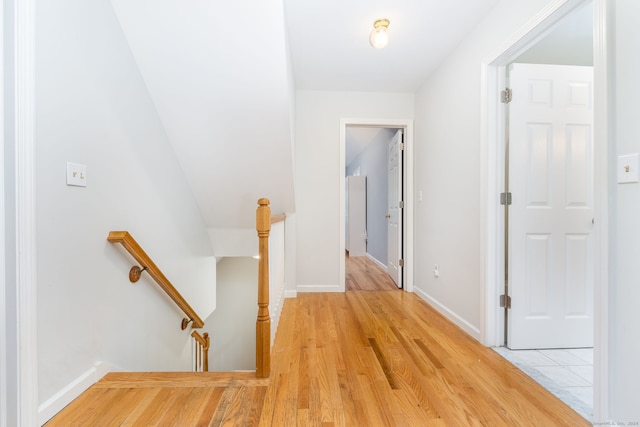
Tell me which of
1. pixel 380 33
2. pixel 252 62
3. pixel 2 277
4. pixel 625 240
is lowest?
pixel 2 277

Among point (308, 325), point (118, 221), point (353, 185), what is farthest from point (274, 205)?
point (353, 185)

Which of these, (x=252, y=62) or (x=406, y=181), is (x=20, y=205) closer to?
(x=252, y=62)

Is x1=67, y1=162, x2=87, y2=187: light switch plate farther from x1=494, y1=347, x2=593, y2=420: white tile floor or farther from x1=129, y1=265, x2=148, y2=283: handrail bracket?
x1=494, y1=347, x2=593, y2=420: white tile floor

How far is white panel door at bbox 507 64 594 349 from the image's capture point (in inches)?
78.2

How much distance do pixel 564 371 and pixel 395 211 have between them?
241 centimetres

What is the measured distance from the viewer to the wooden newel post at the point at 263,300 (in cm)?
160

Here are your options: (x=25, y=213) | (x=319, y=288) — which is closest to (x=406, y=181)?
(x=319, y=288)

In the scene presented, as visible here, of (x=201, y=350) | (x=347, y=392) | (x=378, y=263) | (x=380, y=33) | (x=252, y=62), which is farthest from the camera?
(x=378, y=263)

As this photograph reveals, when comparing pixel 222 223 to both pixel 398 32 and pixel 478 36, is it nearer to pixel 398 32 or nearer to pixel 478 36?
pixel 398 32

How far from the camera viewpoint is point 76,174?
1.38 meters

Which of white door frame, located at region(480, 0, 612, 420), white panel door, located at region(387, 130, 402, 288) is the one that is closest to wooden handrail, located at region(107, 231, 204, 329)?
white door frame, located at region(480, 0, 612, 420)

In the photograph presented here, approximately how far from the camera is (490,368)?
5.68 ft

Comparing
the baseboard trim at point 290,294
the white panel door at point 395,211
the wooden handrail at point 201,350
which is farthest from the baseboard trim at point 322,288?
the wooden handrail at point 201,350

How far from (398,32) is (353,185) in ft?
14.7
